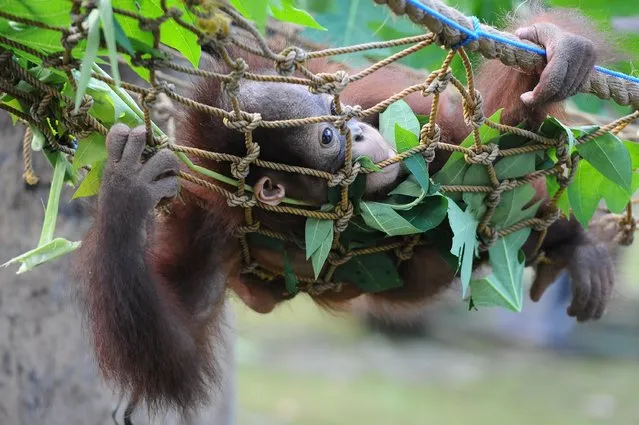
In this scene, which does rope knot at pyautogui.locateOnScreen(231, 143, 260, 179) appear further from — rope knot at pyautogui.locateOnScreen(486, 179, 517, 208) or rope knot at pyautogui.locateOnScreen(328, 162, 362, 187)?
rope knot at pyautogui.locateOnScreen(486, 179, 517, 208)

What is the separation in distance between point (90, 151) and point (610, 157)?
4.32 ft

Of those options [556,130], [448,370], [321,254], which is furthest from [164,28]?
[448,370]

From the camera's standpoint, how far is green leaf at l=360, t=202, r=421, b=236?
2311 mm

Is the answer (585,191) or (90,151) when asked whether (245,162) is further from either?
(585,191)

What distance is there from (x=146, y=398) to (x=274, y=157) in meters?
0.80

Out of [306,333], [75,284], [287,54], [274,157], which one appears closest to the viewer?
[287,54]

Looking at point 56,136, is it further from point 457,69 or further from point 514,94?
point 457,69

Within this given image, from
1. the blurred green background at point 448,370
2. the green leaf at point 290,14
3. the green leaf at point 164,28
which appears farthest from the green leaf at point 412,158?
the blurred green background at point 448,370

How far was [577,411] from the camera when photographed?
835 cm

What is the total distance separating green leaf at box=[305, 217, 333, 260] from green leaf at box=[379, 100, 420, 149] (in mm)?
315

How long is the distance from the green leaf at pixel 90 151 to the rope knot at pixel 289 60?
48 cm

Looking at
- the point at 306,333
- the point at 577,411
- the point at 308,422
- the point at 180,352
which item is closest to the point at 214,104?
the point at 180,352

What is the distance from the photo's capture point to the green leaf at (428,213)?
7.69ft

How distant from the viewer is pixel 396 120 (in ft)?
8.25
